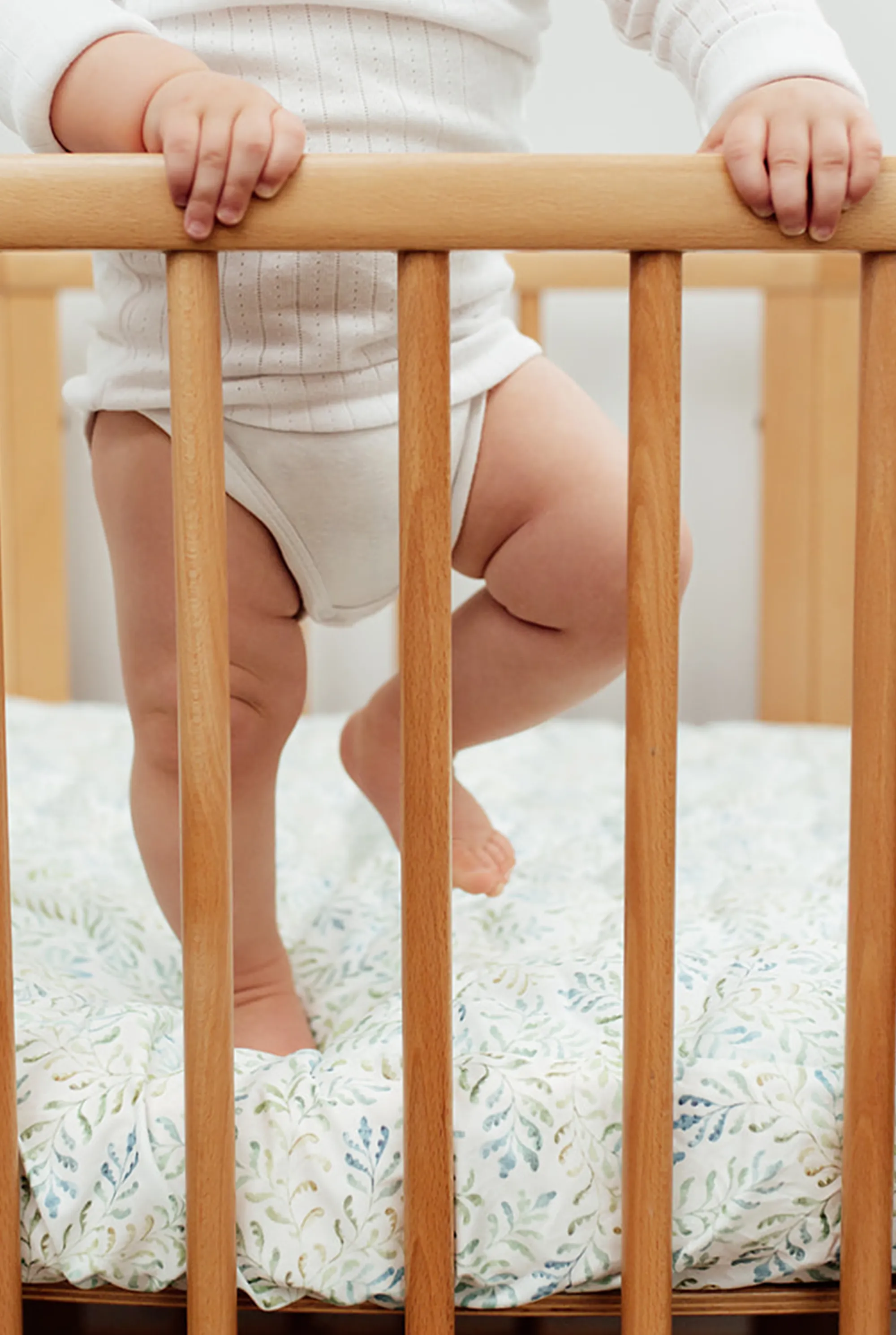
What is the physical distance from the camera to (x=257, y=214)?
49 centimetres

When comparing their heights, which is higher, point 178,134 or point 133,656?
point 178,134

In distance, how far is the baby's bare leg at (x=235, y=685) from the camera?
2.29 feet

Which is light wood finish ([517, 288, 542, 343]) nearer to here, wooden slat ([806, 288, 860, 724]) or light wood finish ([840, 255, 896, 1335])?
wooden slat ([806, 288, 860, 724])

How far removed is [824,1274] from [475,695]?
0.36 m

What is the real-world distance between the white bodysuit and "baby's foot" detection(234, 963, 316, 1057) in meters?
0.24

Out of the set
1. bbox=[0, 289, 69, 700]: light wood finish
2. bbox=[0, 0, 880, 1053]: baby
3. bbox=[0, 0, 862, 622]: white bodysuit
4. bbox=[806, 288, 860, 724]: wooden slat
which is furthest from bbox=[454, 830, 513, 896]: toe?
bbox=[0, 289, 69, 700]: light wood finish

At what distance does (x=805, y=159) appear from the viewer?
50 cm

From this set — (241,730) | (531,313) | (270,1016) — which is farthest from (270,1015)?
(531,313)

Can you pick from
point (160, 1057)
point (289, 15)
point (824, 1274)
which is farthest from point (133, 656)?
point (824, 1274)

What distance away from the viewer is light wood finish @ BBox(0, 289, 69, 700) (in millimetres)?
1616

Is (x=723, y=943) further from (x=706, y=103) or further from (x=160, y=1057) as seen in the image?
(x=706, y=103)

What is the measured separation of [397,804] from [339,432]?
0.28 m

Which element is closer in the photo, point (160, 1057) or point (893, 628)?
point (893, 628)

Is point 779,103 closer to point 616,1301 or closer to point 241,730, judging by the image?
point 241,730
